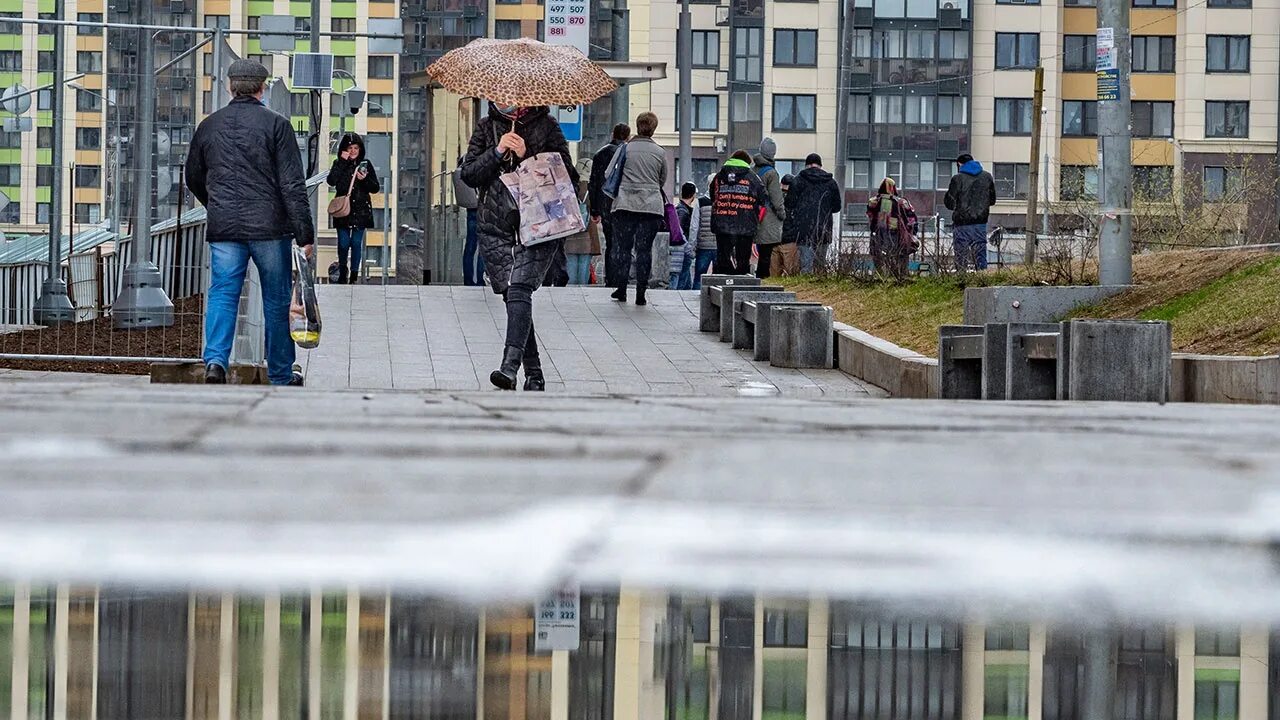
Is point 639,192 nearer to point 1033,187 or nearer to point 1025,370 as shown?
point 1025,370

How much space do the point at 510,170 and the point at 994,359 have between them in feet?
9.22

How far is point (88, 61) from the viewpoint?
15531 millimetres

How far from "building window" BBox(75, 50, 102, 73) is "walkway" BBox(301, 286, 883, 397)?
7.92 ft

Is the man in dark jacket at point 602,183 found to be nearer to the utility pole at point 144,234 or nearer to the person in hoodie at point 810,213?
the person in hoodie at point 810,213

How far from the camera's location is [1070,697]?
3348 mm

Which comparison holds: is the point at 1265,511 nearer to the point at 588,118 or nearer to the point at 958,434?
the point at 958,434

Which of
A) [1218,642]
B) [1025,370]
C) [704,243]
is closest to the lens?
→ [1218,642]

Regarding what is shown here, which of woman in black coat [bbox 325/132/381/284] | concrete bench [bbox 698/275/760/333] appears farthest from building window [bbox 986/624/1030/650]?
woman in black coat [bbox 325/132/381/284]

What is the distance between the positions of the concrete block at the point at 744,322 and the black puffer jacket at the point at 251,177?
20.9 ft

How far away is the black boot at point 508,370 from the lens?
38.3 feet

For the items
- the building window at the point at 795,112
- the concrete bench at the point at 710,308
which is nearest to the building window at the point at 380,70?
the building window at the point at 795,112

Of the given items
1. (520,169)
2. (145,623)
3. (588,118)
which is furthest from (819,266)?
(145,623)

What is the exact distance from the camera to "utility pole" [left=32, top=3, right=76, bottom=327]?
15406mm

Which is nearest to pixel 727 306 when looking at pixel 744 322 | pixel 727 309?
pixel 727 309
